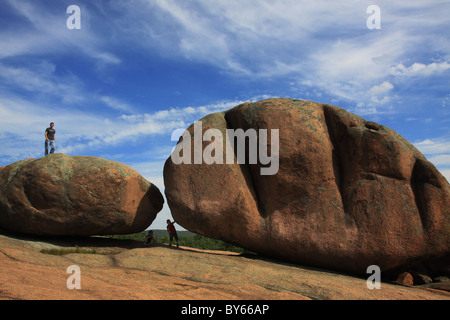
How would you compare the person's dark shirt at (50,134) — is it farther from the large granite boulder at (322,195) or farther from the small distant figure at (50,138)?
the large granite boulder at (322,195)

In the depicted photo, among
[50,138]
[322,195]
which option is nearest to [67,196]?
[50,138]

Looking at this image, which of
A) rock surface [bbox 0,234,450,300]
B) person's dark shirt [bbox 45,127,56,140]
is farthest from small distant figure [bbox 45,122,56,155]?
rock surface [bbox 0,234,450,300]

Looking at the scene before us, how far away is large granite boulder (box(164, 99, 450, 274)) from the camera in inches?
352

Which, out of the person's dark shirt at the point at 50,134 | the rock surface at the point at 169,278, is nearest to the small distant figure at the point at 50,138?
the person's dark shirt at the point at 50,134

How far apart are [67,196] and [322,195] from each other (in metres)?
7.47

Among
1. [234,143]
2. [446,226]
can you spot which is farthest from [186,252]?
[446,226]

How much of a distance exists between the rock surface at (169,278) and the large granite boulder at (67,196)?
0.92m

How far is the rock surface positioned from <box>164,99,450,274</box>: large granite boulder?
0.83 metres

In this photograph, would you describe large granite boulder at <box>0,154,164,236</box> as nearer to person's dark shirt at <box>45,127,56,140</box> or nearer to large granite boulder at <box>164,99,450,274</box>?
person's dark shirt at <box>45,127,56,140</box>

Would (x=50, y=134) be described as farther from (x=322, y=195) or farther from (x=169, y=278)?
(x=322, y=195)

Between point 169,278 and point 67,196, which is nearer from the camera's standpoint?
point 169,278

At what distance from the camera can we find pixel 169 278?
7.38m

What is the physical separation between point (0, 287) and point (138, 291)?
213cm

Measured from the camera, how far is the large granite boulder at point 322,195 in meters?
8.95
